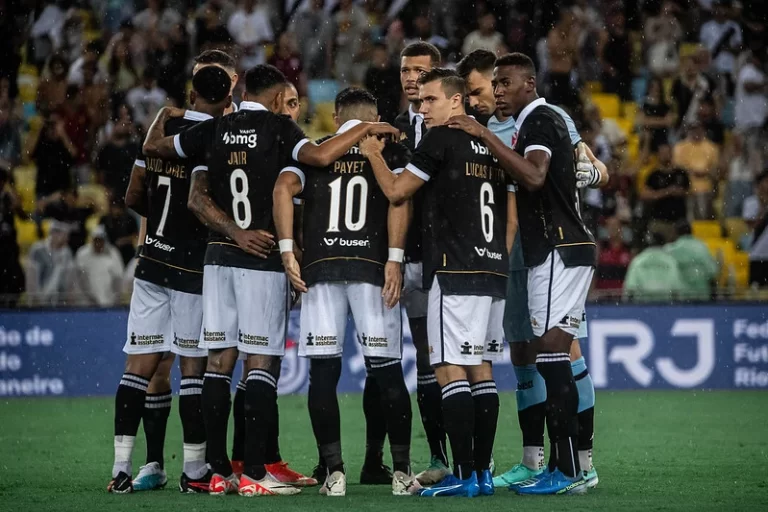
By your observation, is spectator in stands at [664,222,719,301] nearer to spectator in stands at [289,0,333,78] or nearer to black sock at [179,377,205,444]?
spectator in stands at [289,0,333,78]

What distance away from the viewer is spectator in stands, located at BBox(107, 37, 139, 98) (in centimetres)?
1973

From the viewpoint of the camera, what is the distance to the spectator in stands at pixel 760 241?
Answer: 16.4 m

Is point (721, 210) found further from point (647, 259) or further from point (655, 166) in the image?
point (647, 259)

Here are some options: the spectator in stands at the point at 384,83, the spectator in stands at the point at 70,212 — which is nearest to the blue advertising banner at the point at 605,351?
the spectator in stands at the point at 70,212

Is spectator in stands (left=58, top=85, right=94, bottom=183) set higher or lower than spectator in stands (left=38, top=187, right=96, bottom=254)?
higher

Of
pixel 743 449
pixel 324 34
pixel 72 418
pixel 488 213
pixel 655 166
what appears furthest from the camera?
pixel 324 34

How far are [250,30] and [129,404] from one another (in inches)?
515

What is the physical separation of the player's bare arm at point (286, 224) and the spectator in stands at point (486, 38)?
11497 mm

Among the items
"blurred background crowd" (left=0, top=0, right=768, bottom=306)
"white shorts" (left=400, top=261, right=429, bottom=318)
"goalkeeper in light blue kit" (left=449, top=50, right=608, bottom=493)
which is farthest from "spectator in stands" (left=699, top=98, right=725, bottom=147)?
"white shorts" (left=400, top=261, right=429, bottom=318)

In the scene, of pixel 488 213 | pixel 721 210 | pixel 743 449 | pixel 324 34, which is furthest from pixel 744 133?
Result: pixel 488 213

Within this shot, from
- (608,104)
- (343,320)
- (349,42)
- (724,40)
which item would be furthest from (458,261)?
(724,40)

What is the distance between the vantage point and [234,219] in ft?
26.3

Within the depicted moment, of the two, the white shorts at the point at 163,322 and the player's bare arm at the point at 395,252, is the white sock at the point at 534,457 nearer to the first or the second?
the player's bare arm at the point at 395,252

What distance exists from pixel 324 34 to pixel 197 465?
41.7 feet
